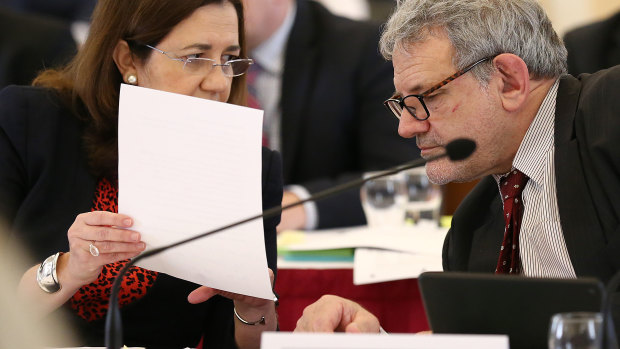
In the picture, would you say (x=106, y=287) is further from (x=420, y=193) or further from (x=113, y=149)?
(x=420, y=193)

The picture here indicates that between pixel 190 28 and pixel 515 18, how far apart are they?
0.76 m

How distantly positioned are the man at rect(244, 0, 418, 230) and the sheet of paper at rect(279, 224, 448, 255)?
2.36 ft

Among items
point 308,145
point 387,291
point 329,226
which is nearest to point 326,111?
point 308,145

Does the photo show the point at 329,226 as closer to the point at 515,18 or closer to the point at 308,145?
the point at 308,145

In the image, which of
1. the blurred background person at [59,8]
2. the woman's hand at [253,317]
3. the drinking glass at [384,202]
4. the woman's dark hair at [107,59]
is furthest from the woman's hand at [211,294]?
the blurred background person at [59,8]

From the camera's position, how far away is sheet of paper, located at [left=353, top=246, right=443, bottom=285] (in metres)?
2.17

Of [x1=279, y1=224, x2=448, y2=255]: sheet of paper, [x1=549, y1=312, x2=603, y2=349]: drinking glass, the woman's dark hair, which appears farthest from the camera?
[x1=279, y1=224, x2=448, y2=255]: sheet of paper

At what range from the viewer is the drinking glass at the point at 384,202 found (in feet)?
9.20

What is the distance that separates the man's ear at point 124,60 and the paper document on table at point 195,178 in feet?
1.92

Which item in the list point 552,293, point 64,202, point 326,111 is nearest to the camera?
point 552,293

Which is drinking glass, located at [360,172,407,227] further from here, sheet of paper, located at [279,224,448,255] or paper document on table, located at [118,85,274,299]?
paper document on table, located at [118,85,274,299]

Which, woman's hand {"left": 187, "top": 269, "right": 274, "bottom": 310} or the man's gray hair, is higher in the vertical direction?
the man's gray hair

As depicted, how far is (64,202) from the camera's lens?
1.91m

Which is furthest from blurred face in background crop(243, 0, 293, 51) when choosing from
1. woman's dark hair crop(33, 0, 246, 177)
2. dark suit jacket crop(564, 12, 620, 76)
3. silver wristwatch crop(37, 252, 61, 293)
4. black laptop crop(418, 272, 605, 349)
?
black laptop crop(418, 272, 605, 349)
